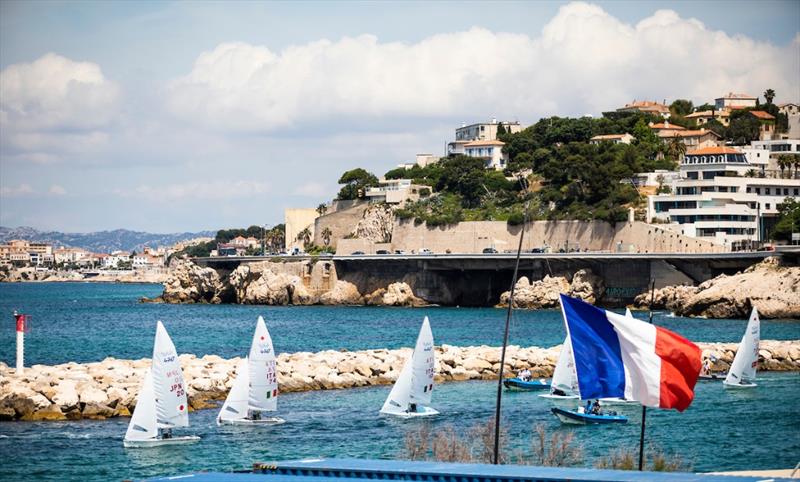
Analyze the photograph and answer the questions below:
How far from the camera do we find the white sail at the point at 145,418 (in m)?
32.1

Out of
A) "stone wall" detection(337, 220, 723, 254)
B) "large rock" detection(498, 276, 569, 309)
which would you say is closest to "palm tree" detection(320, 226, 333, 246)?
"stone wall" detection(337, 220, 723, 254)

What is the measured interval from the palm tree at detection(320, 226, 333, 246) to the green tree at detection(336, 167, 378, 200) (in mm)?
4649

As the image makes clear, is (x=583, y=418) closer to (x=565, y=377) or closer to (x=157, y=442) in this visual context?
(x=565, y=377)

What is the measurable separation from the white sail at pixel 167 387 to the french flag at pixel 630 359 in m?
15.6

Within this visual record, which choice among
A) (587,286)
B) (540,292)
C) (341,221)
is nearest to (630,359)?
(587,286)

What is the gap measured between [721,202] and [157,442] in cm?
7403

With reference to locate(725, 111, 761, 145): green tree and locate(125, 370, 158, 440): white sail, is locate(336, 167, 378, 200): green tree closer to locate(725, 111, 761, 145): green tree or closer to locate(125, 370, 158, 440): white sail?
locate(725, 111, 761, 145): green tree

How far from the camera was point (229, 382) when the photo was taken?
42312 mm

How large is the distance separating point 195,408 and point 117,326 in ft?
164

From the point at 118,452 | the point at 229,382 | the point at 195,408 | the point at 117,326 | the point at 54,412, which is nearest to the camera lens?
the point at 118,452

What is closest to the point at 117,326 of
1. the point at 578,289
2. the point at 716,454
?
the point at 578,289

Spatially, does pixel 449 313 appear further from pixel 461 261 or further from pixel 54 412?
pixel 54 412

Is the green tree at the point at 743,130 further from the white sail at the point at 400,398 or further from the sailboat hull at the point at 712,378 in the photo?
the white sail at the point at 400,398

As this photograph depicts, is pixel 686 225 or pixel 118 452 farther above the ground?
pixel 686 225
